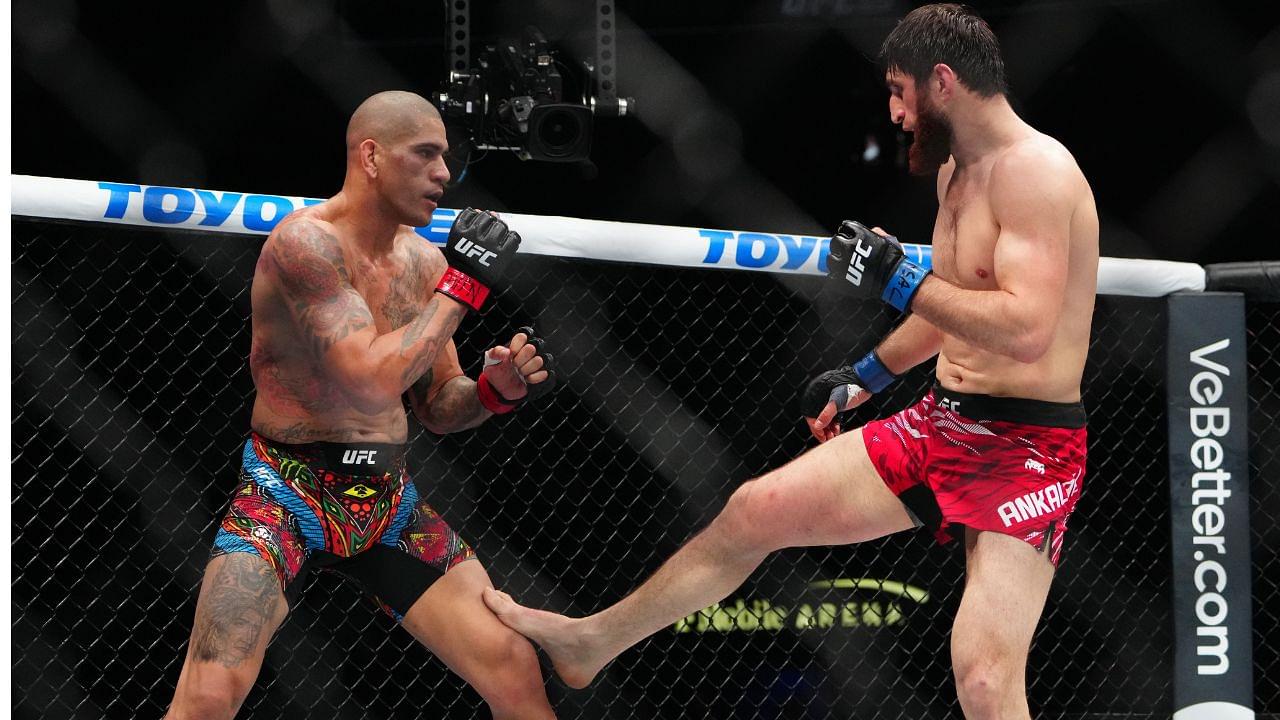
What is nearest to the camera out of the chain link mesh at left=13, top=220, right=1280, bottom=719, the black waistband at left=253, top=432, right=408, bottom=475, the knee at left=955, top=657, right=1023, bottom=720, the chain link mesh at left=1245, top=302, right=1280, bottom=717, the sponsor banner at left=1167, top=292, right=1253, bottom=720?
the knee at left=955, top=657, right=1023, bottom=720

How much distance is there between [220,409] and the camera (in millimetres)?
3902

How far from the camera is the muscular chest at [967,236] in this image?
199 cm

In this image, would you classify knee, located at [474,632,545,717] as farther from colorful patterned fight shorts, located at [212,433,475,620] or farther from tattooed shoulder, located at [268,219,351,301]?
tattooed shoulder, located at [268,219,351,301]

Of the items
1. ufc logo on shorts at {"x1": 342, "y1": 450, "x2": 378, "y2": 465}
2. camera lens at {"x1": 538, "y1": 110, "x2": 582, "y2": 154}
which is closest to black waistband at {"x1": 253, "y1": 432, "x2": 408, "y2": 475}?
ufc logo on shorts at {"x1": 342, "y1": 450, "x2": 378, "y2": 465}

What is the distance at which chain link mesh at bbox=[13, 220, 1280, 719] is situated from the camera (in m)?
3.72

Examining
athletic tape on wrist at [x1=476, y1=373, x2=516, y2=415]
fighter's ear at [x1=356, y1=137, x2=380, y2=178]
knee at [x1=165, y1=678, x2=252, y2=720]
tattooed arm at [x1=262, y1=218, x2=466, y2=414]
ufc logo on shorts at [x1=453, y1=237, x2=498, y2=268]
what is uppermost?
fighter's ear at [x1=356, y1=137, x2=380, y2=178]

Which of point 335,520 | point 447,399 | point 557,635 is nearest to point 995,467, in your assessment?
point 557,635

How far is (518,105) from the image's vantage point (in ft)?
9.81

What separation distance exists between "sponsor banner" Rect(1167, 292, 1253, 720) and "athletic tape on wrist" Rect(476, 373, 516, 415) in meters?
1.48

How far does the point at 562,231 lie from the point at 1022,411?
990 millimetres

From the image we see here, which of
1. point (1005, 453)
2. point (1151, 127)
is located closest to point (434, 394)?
point (1005, 453)

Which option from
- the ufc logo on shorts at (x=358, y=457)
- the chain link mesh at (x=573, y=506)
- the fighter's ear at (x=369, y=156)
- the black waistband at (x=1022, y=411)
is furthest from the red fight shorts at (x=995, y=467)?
the chain link mesh at (x=573, y=506)

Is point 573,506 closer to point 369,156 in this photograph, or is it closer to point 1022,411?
point 369,156

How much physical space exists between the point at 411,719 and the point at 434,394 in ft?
7.00
